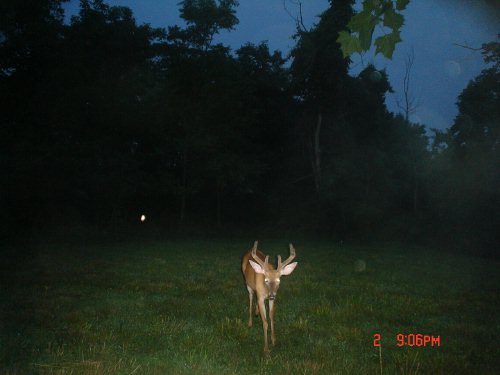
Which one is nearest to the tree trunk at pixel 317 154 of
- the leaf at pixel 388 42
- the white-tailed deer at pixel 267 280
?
the white-tailed deer at pixel 267 280

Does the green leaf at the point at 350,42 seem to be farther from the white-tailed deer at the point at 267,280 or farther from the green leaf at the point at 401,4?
the white-tailed deer at the point at 267,280

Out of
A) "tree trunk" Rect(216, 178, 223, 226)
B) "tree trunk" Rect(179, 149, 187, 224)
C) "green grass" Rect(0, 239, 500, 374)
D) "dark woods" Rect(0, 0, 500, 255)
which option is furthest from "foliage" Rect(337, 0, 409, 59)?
"tree trunk" Rect(216, 178, 223, 226)

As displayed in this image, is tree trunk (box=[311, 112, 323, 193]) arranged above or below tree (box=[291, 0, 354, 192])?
below

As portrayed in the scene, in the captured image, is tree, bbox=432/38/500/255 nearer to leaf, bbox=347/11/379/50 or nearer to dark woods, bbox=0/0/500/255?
dark woods, bbox=0/0/500/255

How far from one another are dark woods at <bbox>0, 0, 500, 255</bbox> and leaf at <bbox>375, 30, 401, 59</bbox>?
25.6 m

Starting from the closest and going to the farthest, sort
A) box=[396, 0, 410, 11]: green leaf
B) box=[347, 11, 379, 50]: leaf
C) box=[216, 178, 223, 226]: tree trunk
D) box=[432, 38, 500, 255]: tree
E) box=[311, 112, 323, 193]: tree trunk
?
1. box=[396, 0, 410, 11]: green leaf
2. box=[347, 11, 379, 50]: leaf
3. box=[432, 38, 500, 255]: tree
4. box=[216, 178, 223, 226]: tree trunk
5. box=[311, 112, 323, 193]: tree trunk

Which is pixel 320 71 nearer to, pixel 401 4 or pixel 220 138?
pixel 220 138

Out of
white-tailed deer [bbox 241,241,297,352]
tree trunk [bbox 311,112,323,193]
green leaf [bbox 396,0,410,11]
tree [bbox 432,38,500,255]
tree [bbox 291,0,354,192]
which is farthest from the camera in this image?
tree trunk [bbox 311,112,323,193]

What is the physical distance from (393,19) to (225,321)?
6057mm

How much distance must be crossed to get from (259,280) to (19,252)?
15.1m

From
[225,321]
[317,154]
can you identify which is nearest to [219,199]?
[317,154]

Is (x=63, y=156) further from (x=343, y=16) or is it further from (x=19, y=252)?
(x=343, y=16)

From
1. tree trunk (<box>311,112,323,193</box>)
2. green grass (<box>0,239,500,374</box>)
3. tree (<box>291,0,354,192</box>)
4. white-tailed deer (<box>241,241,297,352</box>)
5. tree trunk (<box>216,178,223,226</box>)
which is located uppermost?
tree (<box>291,0,354,192</box>)

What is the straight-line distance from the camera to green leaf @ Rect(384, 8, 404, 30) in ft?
11.1
